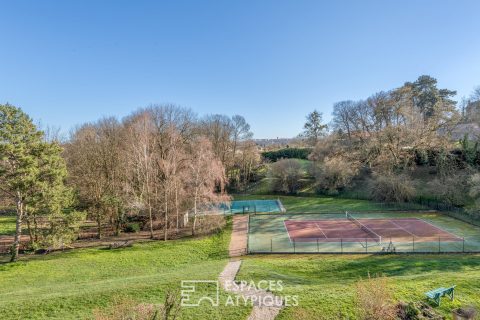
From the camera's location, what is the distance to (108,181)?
78.7 feet

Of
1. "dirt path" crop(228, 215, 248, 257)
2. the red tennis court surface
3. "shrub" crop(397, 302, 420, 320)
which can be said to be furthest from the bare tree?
"shrub" crop(397, 302, 420, 320)

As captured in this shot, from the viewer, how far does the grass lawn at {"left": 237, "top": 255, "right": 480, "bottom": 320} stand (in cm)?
945

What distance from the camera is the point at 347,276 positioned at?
539 inches

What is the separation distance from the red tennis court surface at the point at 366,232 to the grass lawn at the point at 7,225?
2557cm

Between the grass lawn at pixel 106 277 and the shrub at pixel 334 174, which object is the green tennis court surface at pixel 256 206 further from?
the grass lawn at pixel 106 277

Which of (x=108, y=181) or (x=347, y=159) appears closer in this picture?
(x=108, y=181)

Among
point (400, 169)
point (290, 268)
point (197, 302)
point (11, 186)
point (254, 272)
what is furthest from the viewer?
point (400, 169)

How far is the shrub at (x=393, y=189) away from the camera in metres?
32.0

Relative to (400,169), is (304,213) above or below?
below

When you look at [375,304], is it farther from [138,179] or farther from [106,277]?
[138,179]

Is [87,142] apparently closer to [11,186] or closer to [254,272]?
[11,186]

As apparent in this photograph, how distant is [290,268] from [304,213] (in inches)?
630

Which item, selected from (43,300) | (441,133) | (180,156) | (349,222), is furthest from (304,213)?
(441,133)

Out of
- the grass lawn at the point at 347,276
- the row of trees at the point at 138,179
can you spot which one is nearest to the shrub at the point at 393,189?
the grass lawn at the point at 347,276
